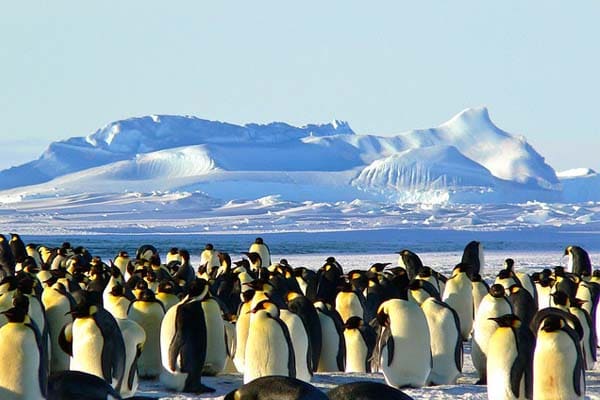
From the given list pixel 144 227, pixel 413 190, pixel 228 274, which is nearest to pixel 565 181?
pixel 413 190

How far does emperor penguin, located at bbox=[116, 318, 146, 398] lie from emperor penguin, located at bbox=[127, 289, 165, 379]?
840 millimetres

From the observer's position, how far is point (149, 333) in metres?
7.74

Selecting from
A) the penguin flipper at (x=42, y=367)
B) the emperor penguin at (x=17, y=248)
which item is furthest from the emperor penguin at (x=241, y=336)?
the emperor penguin at (x=17, y=248)

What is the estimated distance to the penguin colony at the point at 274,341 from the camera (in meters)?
5.41

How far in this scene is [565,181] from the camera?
97438 mm

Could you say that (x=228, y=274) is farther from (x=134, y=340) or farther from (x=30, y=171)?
(x=30, y=171)

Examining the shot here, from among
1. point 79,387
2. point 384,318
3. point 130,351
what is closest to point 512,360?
point 384,318

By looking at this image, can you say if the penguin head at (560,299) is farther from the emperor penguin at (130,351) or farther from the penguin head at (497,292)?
the emperor penguin at (130,351)

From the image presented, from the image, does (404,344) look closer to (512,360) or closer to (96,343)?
(512,360)

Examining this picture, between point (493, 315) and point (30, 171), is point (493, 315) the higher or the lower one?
the lower one

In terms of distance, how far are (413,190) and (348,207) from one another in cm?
1810

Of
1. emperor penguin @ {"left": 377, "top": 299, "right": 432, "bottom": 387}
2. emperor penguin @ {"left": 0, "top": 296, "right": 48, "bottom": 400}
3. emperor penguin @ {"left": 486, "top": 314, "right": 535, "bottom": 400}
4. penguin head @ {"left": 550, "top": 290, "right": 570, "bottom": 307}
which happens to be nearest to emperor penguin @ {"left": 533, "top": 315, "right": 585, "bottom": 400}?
emperor penguin @ {"left": 486, "top": 314, "right": 535, "bottom": 400}

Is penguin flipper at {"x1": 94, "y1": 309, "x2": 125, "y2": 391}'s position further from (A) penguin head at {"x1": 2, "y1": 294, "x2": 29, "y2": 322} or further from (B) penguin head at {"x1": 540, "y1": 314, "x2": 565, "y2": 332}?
(B) penguin head at {"x1": 540, "y1": 314, "x2": 565, "y2": 332}

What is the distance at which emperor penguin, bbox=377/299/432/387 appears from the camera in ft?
24.5
